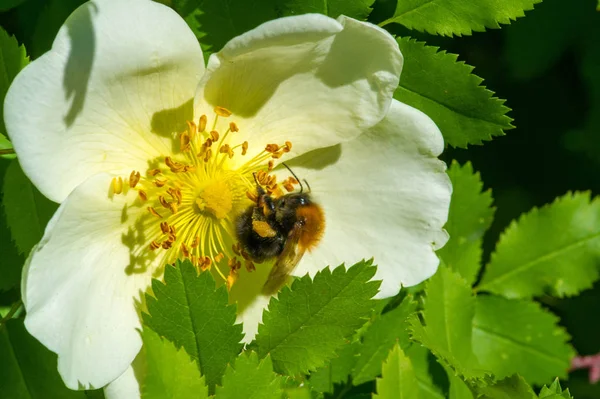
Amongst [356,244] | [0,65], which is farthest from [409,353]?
[0,65]

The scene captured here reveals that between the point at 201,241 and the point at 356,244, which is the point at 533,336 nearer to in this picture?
the point at 356,244

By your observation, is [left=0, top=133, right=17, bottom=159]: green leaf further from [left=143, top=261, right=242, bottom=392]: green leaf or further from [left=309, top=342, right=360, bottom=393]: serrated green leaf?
[left=309, top=342, right=360, bottom=393]: serrated green leaf

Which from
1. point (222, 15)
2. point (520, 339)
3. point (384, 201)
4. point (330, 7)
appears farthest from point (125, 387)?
point (520, 339)

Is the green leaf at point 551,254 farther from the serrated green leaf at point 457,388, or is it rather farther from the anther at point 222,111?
the anther at point 222,111

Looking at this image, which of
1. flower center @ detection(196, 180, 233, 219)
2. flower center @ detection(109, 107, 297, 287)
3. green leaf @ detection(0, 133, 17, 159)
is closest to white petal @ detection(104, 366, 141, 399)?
flower center @ detection(109, 107, 297, 287)

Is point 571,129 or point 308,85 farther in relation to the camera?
point 571,129

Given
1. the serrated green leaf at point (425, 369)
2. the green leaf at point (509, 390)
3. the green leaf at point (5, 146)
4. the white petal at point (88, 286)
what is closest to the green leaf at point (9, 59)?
the green leaf at point (5, 146)
